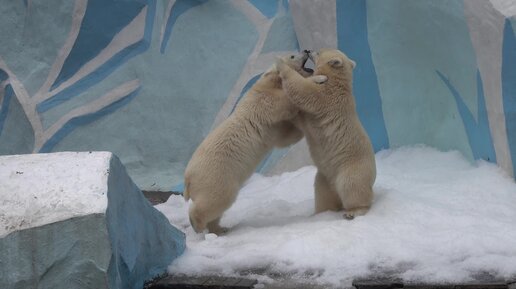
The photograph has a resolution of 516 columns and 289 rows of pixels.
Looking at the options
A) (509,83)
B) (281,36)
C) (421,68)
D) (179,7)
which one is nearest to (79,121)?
(179,7)

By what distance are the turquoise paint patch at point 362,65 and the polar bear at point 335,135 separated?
1532 mm

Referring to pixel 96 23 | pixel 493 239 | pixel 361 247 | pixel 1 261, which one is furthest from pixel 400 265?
pixel 96 23

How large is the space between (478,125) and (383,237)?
79.5 inches

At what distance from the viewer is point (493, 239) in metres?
3.34

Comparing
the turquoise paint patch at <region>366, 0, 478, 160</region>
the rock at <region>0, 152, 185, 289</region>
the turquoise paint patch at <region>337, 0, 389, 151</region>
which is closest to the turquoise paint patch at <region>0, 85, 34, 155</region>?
the turquoise paint patch at <region>337, 0, 389, 151</region>

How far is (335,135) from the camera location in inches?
166

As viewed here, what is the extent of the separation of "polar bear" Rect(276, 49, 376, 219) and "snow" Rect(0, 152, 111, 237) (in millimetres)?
1588

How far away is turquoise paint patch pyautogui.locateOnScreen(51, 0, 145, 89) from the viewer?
6328 millimetres

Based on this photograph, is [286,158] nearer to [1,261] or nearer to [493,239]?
[493,239]

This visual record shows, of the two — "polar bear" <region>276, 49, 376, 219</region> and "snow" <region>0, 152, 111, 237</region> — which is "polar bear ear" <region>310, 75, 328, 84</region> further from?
"snow" <region>0, 152, 111, 237</region>

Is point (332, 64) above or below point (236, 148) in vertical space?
above

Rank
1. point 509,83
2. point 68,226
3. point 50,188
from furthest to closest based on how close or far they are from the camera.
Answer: point 509,83 → point 50,188 → point 68,226

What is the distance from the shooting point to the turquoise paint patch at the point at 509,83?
14.4 ft

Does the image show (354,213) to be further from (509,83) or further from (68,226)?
(68,226)
